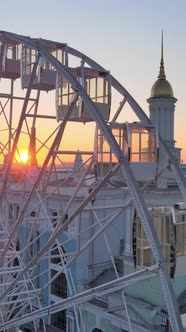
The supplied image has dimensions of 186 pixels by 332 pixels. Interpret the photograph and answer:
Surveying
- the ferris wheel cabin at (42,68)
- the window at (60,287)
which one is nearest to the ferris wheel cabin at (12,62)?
the ferris wheel cabin at (42,68)

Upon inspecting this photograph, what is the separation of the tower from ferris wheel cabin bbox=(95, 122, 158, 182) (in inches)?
1127

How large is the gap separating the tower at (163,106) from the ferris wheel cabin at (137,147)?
28.6m

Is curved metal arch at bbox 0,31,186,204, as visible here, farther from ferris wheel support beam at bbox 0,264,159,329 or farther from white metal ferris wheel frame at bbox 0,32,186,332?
ferris wheel support beam at bbox 0,264,159,329

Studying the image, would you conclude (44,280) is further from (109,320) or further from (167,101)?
(167,101)

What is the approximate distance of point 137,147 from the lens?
49.1ft

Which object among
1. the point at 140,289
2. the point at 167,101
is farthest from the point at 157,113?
the point at 140,289

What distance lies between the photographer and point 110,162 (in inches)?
629

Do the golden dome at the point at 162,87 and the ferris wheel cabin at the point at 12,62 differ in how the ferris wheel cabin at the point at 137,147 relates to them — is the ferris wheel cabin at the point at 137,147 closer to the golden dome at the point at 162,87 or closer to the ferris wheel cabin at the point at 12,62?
the ferris wheel cabin at the point at 12,62

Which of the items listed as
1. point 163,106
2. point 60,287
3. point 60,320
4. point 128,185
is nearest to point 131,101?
point 128,185

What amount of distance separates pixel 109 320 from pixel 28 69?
50.5ft

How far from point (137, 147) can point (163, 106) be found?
100 ft

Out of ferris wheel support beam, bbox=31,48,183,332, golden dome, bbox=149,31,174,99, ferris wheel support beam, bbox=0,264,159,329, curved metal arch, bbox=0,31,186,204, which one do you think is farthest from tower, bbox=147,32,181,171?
ferris wheel support beam, bbox=31,48,183,332

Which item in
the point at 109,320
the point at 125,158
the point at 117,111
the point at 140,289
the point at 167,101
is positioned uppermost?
the point at 167,101

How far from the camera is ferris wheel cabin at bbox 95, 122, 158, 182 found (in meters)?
14.3
